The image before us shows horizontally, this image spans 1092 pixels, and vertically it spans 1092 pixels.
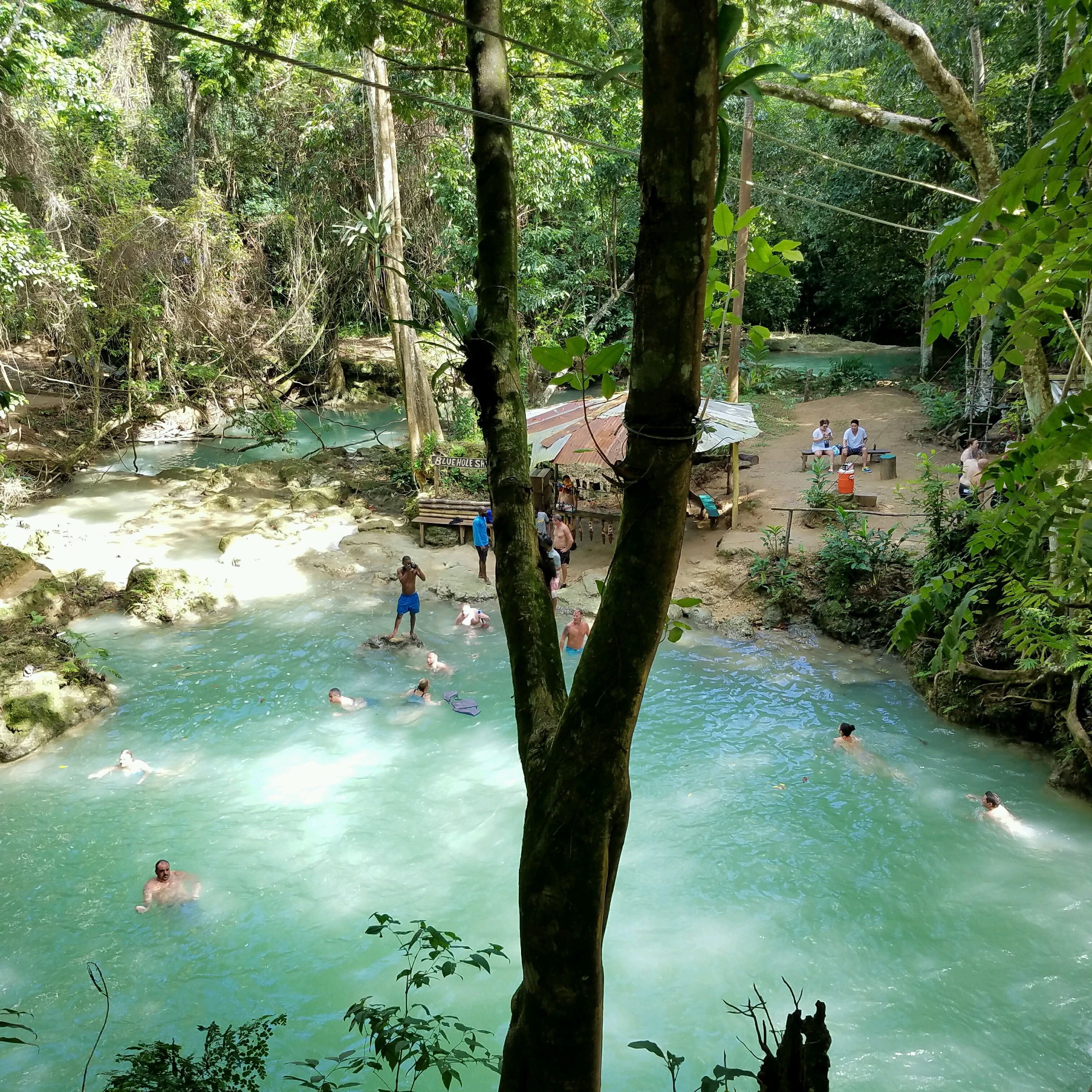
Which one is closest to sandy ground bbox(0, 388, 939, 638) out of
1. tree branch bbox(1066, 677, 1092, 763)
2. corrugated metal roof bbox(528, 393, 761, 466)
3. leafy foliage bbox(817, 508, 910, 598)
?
leafy foliage bbox(817, 508, 910, 598)

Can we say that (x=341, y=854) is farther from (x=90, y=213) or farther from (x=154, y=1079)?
(x=90, y=213)

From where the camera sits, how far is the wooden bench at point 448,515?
14.4 metres

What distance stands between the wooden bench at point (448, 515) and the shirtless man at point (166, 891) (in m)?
8.13

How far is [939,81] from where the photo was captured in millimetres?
5867

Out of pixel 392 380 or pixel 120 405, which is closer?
pixel 120 405

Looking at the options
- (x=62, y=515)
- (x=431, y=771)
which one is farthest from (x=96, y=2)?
(x=62, y=515)

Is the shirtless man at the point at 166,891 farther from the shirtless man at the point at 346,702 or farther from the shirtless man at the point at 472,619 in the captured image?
the shirtless man at the point at 472,619

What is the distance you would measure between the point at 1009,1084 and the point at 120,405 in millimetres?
21640

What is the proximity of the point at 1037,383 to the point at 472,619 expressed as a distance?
25.1 ft

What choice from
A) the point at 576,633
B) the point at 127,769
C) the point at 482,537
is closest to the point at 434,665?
the point at 576,633

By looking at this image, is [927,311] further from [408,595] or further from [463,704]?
[463,704]

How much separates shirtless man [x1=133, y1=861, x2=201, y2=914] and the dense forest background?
24.3 ft

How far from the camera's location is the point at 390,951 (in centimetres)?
641

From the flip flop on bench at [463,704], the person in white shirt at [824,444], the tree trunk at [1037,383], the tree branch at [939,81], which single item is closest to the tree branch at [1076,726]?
the tree trunk at [1037,383]
